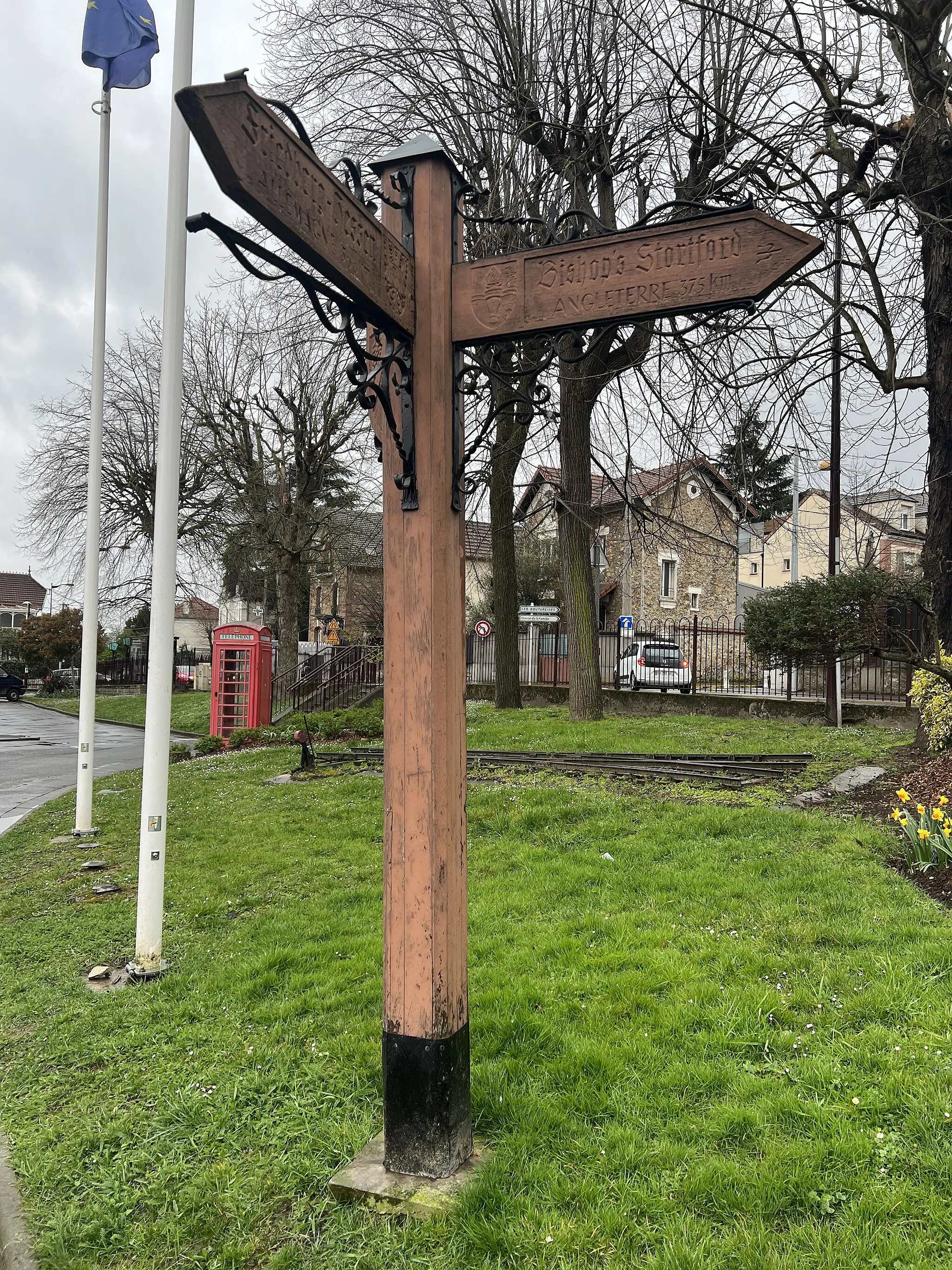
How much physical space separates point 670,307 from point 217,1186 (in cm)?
324

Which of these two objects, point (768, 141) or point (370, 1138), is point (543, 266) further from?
point (768, 141)

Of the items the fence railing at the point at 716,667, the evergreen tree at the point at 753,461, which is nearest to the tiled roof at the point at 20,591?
the fence railing at the point at 716,667

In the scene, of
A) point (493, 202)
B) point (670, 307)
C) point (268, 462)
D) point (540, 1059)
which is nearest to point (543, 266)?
point (670, 307)

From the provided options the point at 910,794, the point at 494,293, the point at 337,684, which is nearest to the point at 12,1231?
the point at 494,293

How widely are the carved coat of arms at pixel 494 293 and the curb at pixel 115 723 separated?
620 inches

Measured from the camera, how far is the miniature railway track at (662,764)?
886cm

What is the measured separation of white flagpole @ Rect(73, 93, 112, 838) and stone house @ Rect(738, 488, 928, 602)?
297 inches

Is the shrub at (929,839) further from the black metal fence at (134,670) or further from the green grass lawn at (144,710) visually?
the black metal fence at (134,670)

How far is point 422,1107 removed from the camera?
8.89ft

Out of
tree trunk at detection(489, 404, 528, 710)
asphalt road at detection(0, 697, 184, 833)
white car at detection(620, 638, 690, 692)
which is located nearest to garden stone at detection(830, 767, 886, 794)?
asphalt road at detection(0, 697, 184, 833)

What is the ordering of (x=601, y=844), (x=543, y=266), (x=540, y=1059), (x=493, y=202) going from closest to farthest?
(x=543, y=266)
(x=540, y=1059)
(x=601, y=844)
(x=493, y=202)

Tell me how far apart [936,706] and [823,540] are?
33.9m

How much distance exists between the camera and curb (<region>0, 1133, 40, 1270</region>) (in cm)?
260

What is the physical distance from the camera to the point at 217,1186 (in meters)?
2.83
